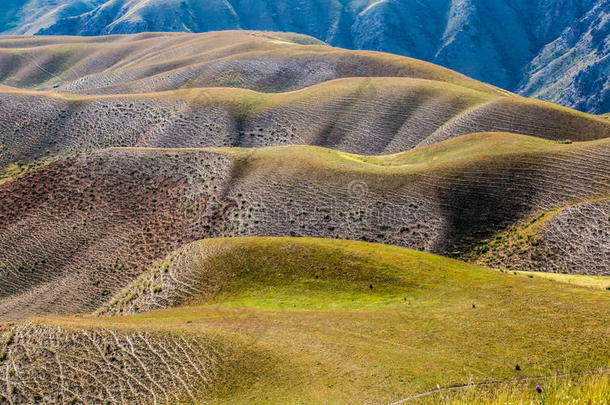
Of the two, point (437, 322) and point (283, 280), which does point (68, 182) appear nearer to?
point (283, 280)

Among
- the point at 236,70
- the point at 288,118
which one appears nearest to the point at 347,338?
the point at 288,118

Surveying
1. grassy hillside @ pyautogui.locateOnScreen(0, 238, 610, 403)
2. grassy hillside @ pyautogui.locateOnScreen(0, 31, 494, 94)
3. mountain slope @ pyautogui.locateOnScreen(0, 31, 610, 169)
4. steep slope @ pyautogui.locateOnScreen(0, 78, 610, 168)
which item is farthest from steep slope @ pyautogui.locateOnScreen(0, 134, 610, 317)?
grassy hillside @ pyautogui.locateOnScreen(0, 31, 494, 94)

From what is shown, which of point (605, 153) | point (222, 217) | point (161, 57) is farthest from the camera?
point (161, 57)

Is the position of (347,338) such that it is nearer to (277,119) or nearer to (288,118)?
(288,118)

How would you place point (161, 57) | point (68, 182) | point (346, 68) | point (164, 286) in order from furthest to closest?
1. point (161, 57)
2. point (346, 68)
3. point (68, 182)
4. point (164, 286)

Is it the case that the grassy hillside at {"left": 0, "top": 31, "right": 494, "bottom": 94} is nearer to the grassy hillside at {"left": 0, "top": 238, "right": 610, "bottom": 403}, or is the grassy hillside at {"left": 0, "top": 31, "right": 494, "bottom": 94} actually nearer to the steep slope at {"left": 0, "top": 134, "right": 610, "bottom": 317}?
the steep slope at {"left": 0, "top": 134, "right": 610, "bottom": 317}

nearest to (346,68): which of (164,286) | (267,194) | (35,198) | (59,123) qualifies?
(59,123)
